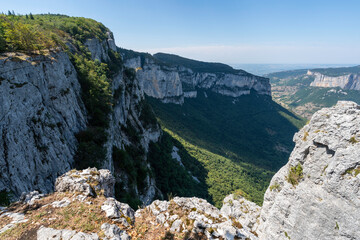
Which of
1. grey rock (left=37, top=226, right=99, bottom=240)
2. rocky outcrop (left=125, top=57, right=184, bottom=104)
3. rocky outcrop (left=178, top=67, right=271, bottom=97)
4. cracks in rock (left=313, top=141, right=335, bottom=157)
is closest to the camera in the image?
grey rock (left=37, top=226, right=99, bottom=240)

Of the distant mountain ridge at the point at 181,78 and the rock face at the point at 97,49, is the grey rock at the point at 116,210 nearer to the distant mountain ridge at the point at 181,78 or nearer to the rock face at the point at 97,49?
the rock face at the point at 97,49

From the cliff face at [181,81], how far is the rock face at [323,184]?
7322 centimetres

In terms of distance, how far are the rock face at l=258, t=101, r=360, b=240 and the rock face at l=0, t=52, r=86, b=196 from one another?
48.9 ft

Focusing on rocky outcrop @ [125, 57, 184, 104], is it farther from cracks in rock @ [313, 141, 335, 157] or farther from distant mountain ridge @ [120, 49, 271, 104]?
cracks in rock @ [313, 141, 335, 157]

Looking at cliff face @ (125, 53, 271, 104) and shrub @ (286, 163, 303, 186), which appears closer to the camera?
shrub @ (286, 163, 303, 186)

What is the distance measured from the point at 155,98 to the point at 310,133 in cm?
9338

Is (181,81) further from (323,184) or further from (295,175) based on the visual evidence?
(323,184)

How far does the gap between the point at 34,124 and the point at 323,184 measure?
59.5ft

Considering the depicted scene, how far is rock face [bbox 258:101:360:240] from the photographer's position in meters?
6.98

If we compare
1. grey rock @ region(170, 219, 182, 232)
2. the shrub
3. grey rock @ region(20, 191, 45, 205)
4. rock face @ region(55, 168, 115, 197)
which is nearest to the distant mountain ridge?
rock face @ region(55, 168, 115, 197)

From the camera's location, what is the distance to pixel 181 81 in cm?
13688

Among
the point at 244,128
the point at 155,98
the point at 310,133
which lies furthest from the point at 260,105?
the point at 310,133

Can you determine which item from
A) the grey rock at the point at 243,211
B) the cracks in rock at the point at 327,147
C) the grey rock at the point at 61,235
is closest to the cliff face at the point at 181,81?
the grey rock at the point at 243,211

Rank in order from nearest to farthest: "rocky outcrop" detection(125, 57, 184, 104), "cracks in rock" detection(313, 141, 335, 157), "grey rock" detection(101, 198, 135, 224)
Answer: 1. "grey rock" detection(101, 198, 135, 224)
2. "cracks in rock" detection(313, 141, 335, 157)
3. "rocky outcrop" detection(125, 57, 184, 104)
